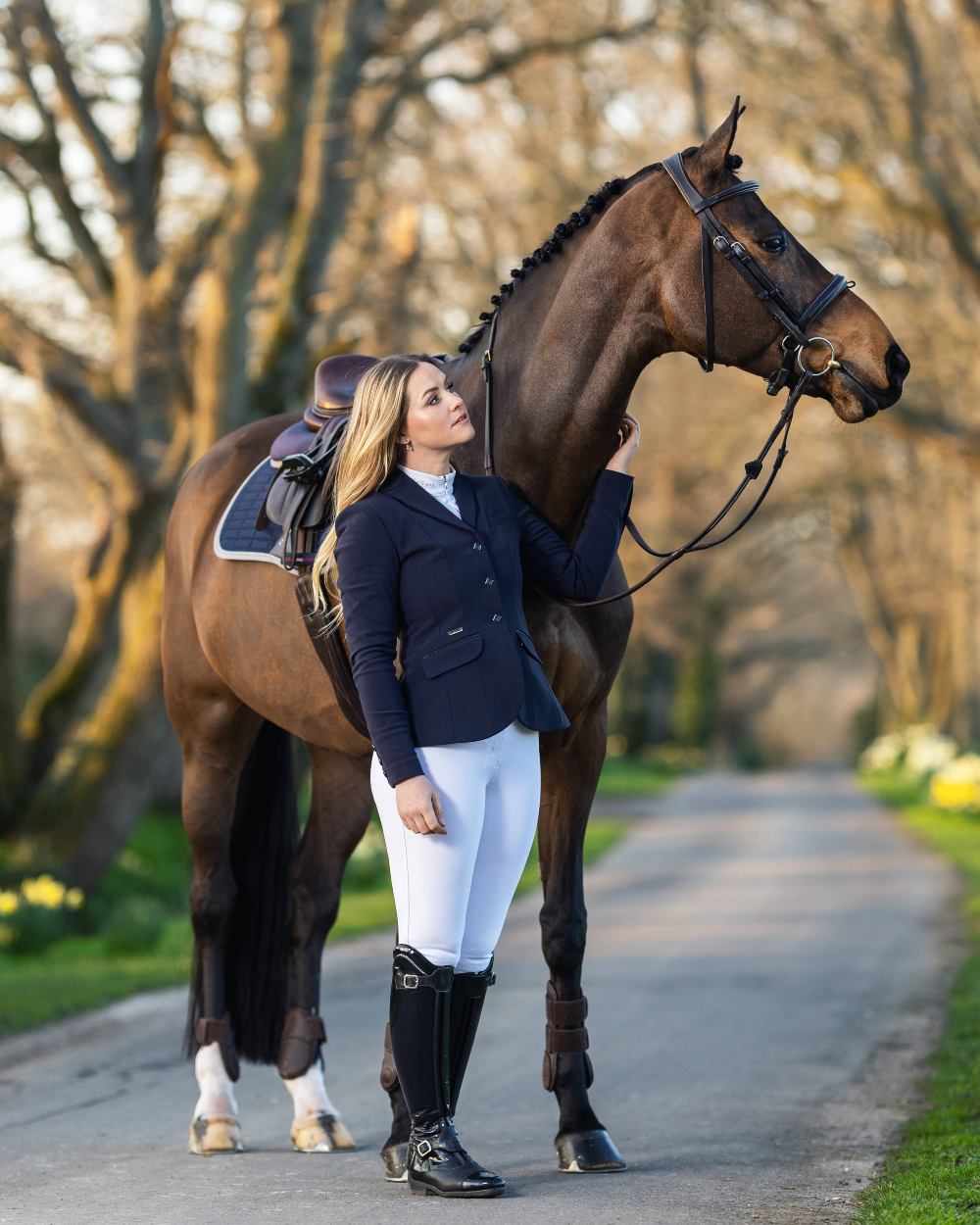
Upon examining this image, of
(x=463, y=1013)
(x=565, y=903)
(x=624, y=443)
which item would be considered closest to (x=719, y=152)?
(x=624, y=443)

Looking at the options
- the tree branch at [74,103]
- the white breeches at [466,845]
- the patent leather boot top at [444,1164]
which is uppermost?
the tree branch at [74,103]

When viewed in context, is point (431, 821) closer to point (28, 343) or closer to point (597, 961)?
point (597, 961)

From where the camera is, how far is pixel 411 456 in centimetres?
445

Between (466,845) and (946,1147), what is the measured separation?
1.99 m

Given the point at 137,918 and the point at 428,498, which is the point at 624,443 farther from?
the point at 137,918

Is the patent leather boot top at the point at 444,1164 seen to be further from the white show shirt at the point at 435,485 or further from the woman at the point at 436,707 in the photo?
the white show shirt at the point at 435,485

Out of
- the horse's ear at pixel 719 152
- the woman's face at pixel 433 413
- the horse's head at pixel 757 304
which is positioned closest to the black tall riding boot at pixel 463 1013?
the woman's face at pixel 433 413

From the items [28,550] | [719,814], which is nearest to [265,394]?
[719,814]

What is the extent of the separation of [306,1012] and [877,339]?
284 centimetres

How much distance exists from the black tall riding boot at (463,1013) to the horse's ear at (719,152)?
2.22 m

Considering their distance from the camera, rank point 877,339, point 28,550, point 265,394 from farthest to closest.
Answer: point 28,550, point 265,394, point 877,339

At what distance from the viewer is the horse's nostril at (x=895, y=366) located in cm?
442

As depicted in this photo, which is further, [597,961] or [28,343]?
[28,343]

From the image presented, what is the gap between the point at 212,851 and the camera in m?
5.89
